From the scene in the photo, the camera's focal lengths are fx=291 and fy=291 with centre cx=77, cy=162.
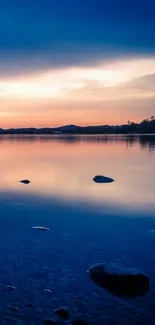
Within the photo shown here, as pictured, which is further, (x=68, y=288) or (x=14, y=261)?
(x=14, y=261)

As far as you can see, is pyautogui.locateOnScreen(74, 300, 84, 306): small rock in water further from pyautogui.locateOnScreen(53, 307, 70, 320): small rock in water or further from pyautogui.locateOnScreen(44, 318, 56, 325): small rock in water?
pyautogui.locateOnScreen(44, 318, 56, 325): small rock in water

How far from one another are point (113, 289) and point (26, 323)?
1.95 meters

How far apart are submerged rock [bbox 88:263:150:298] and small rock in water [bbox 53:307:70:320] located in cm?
114

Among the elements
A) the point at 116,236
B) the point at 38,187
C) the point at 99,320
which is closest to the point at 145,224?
the point at 116,236

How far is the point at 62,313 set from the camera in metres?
5.15

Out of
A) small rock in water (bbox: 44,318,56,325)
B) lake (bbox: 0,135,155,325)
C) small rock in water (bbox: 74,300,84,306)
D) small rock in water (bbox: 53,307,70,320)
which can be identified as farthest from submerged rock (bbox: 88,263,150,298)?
small rock in water (bbox: 44,318,56,325)

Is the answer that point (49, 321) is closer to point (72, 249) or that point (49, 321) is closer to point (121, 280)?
point (121, 280)

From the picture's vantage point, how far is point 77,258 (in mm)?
7355

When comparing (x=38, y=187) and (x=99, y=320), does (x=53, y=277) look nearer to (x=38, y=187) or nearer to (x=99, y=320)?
(x=99, y=320)

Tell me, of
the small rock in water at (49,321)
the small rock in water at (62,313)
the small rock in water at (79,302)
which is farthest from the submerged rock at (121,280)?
the small rock in water at (49,321)

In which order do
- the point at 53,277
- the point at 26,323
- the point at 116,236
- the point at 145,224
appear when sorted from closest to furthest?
the point at 26,323 < the point at 53,277 < the point at 116,236 < the point at 145,224

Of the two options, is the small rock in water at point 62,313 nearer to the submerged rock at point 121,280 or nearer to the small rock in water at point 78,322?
the small rock in water at point 78,322

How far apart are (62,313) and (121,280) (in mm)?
1595

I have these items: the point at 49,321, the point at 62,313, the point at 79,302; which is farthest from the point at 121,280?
the point at 49,321
